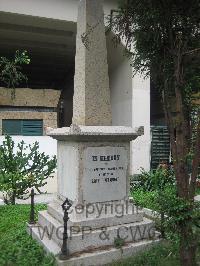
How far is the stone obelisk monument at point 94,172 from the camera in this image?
588 centimetres

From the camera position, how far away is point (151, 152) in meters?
16.8

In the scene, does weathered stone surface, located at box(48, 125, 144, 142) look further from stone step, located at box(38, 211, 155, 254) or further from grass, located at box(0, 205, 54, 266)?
grass, located at box(0, 205, 54, 266)

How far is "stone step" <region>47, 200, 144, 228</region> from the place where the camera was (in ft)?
19.4

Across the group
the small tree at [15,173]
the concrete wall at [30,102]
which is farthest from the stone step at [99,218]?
the concrete wall at [30,102]

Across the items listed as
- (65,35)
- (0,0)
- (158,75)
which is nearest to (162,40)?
(158,75)

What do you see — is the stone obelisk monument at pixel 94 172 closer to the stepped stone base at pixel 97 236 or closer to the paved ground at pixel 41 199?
the stepped stone base at pixel 97 236

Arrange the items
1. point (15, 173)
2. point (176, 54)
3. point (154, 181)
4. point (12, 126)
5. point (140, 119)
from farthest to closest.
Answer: point (12, 126) → point (140, 119) → point (154, 181) → point (15, 173) → point (176, 54)

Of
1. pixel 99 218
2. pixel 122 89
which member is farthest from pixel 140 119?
pixel 99 218

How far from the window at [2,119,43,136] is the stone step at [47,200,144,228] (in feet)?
34.2

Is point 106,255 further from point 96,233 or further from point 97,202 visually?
point 97,202

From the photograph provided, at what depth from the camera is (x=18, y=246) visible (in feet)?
20.5

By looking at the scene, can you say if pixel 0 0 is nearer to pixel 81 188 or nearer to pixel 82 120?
pixel 82 120

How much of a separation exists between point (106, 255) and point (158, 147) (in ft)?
38.2

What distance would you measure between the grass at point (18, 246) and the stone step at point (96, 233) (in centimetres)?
38
